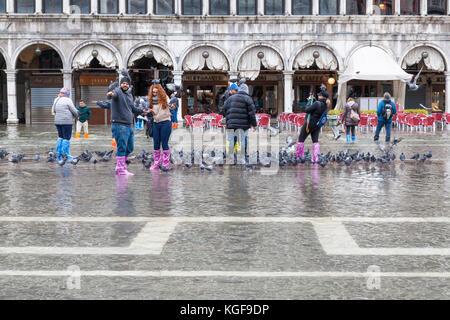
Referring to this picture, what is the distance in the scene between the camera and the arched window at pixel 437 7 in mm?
37562

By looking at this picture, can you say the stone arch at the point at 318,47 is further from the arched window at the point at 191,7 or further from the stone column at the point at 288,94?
the arched window at the point at 191,7

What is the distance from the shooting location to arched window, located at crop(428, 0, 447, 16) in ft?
123

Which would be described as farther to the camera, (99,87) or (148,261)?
(99,87)

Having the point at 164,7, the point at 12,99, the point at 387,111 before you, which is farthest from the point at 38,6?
the point at 387,111

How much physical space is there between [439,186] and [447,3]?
94.8 feet

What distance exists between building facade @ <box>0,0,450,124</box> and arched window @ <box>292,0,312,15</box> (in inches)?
2.2

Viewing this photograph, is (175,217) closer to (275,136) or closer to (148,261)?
(148,261)

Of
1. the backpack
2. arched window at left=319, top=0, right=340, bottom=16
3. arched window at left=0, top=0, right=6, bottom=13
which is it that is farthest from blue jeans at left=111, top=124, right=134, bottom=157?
arched window at left=0, top=0, right=6, bottom=13

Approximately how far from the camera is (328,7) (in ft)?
123

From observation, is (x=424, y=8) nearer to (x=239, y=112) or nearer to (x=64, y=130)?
(x=239, y=112)

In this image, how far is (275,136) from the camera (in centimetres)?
2636

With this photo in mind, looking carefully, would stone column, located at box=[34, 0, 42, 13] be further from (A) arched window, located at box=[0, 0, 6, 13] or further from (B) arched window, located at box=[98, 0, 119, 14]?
(B) arched window, located at box=[98, 0, 119, 14]

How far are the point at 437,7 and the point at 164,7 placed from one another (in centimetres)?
1497
